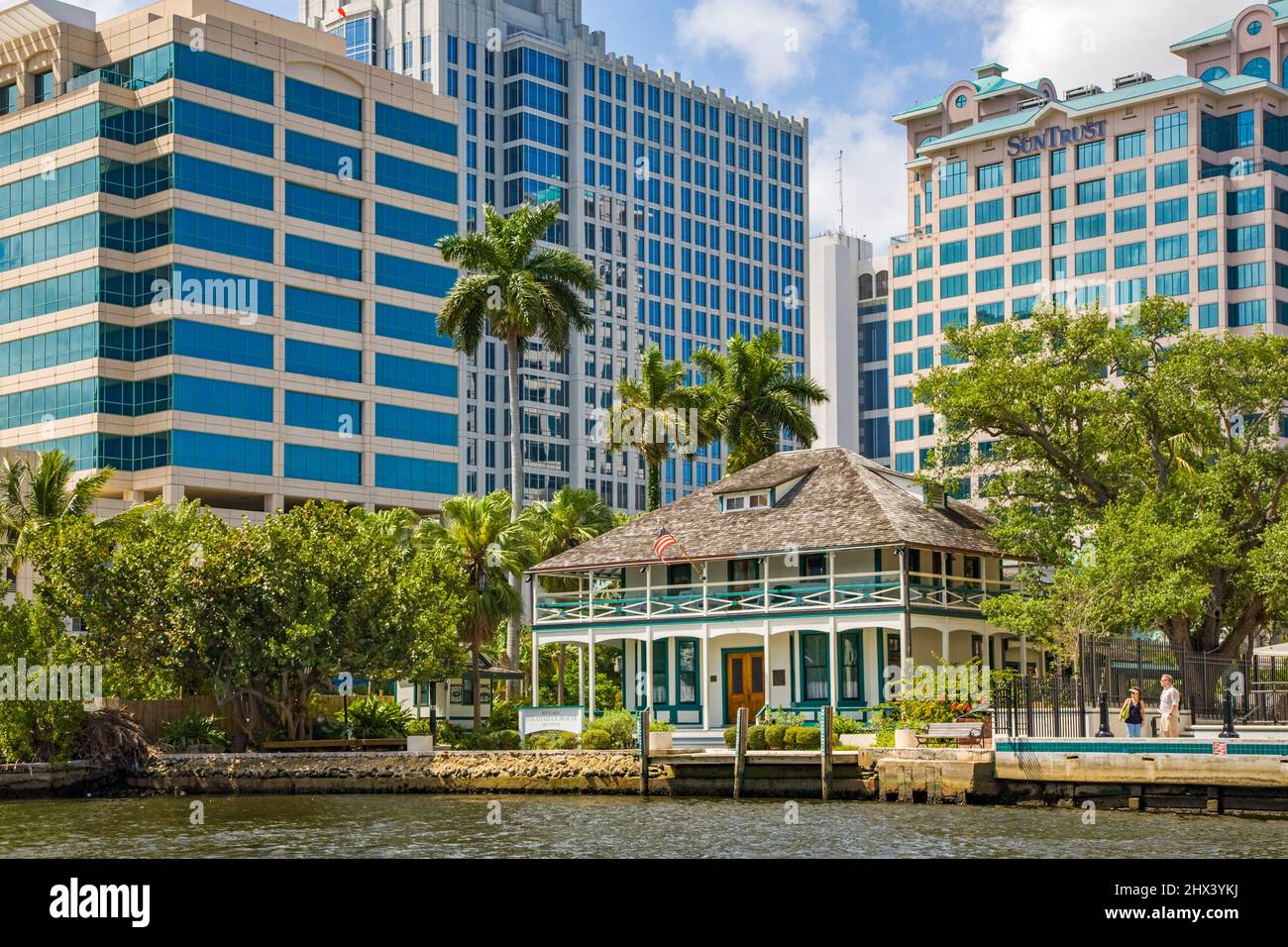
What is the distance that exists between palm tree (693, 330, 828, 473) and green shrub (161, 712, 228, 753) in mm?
25460

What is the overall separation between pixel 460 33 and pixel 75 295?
79.9 m

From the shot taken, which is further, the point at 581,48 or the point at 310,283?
the point at 581,48

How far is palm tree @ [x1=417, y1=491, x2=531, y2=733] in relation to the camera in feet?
189

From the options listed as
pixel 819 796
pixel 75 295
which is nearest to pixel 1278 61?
pixel 75 295

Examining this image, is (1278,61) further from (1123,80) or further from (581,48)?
(581,48)

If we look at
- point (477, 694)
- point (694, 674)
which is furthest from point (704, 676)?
point (477, 694)

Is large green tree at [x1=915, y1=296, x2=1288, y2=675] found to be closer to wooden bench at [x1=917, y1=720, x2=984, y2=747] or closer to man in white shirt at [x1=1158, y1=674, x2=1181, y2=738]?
wooden bench at [x1=917, y1=720, x2=984, y2=747]

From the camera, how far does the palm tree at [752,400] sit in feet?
224

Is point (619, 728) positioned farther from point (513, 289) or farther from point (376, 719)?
point (513, 289)

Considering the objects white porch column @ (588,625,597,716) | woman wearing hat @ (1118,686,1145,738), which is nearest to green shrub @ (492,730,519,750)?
white porch column @ (588,625,597,716)

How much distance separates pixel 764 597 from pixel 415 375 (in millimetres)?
42663

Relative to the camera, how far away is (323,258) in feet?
288

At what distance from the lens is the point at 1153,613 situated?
4781 centimetres
